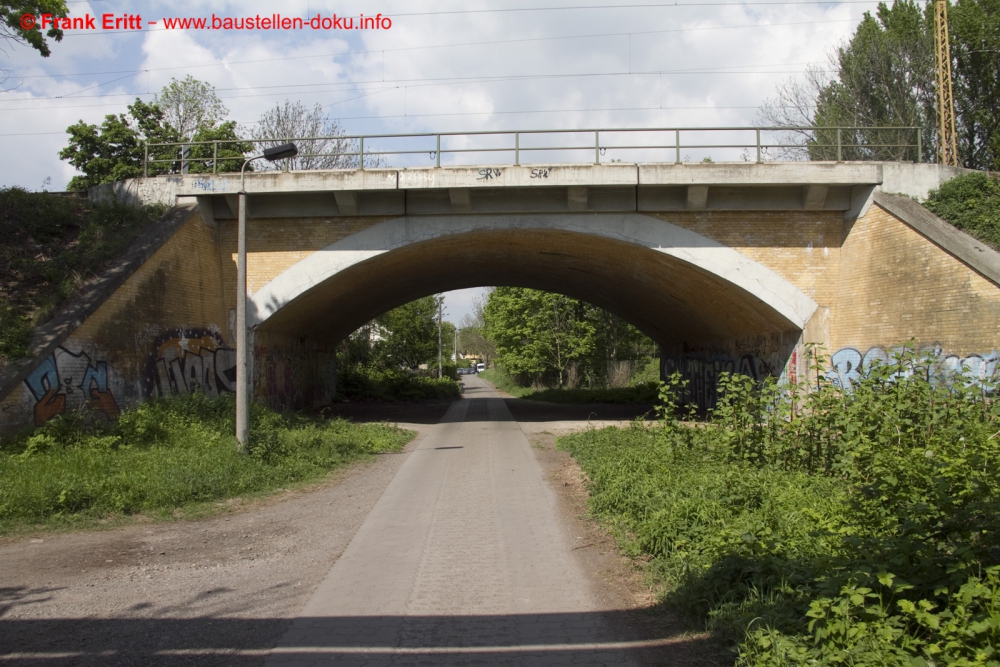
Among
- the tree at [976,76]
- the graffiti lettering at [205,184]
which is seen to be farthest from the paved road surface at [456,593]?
the tree at [976,76]

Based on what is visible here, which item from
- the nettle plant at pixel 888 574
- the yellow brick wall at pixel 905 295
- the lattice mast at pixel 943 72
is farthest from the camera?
the lattice mast at pixel 943 72

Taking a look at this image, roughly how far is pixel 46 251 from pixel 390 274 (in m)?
8.20

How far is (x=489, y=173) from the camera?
14.8 metres

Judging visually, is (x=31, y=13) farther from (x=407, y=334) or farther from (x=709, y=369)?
(x=407, y=334)

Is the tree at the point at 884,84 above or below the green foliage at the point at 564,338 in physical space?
above

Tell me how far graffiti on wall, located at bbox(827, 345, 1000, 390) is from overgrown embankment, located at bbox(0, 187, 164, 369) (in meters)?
11.8

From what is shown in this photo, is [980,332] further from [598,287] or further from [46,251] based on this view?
[46,251]

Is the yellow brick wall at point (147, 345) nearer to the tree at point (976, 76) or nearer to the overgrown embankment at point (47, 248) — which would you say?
the overgrown embankment at point (47, 248)

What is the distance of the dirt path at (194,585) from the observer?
4.26 metres

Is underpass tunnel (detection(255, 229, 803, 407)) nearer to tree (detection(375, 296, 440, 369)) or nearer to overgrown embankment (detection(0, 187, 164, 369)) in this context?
overgrown embankment (detection(0, 187, 164, 369))

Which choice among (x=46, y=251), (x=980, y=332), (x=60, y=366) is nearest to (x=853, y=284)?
(x=980, y=332)

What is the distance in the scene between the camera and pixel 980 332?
37.9ft

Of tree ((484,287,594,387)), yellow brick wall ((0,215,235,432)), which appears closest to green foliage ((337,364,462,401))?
tree ((484,287,594,387))

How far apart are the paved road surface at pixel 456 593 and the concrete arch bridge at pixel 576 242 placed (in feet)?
24.1
